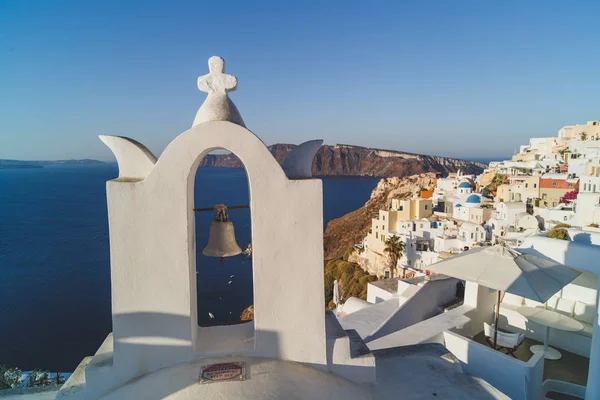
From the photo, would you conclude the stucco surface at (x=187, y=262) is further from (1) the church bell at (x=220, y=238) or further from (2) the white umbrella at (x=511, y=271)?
(2) the white umbrella at (x=511, y=271)

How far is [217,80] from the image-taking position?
3.24 metres

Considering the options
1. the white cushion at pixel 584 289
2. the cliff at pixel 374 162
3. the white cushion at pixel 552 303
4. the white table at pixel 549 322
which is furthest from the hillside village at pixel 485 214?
the cliff at pixel 374 162

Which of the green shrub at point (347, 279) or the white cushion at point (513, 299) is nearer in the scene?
the white cushion at point (513, 299)

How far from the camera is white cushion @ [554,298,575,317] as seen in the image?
23.0 ft

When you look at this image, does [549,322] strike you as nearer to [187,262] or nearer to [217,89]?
[187,262]

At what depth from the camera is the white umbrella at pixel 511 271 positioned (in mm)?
5387

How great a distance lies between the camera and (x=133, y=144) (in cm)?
330

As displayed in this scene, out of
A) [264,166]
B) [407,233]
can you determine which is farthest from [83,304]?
[264,166]

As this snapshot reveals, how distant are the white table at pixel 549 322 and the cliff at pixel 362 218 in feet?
134

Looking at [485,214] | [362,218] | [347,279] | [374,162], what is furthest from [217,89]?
[374,162]

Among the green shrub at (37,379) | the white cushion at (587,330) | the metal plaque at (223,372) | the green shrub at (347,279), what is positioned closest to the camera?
the metal plaque at (223,372)

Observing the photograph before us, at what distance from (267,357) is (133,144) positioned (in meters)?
2.28

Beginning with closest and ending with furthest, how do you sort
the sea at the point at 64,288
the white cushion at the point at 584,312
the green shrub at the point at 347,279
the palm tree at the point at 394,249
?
the white cushion at the point at 584,312 → the sea at the point at 64,288 → the green shrub at the point at 347,279 → the palm tree at the point at 394,249

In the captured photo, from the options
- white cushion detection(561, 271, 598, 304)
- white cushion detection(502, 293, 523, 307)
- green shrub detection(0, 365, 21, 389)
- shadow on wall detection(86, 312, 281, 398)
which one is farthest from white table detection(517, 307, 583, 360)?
green shrub detection(0, 365, 21, 389)
